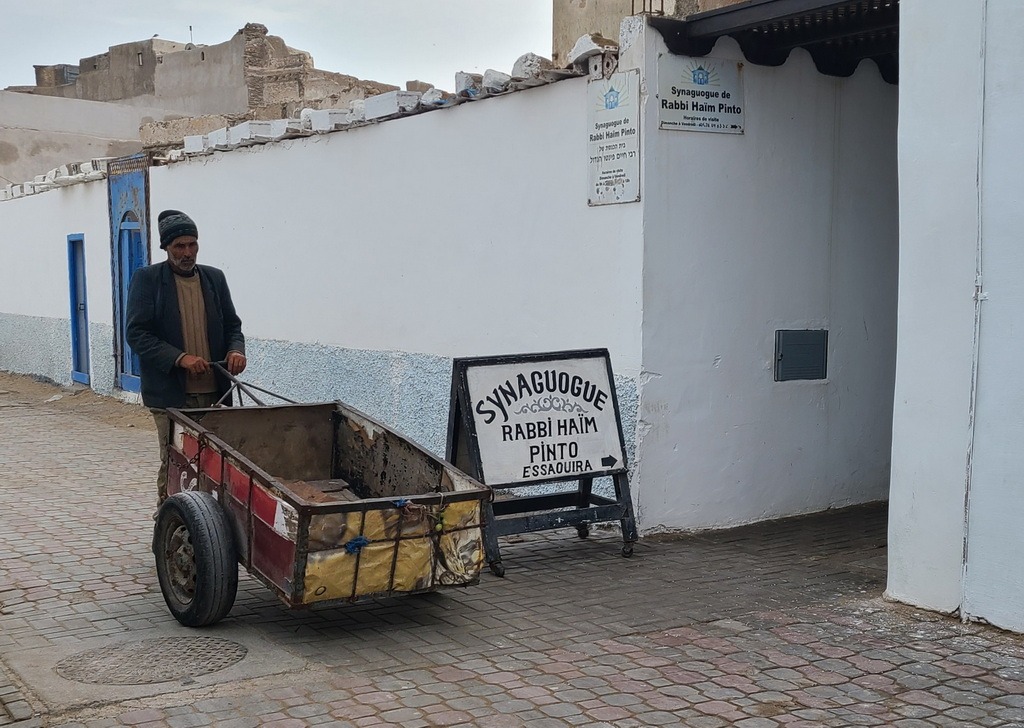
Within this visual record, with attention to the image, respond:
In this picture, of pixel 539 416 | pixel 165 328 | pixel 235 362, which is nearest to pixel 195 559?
pixel 235 362

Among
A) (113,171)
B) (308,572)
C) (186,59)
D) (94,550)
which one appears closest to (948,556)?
(308,572)

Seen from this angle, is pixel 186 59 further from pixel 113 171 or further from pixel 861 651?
pixel 861 651

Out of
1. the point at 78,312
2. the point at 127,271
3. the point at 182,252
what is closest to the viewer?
the point at 182,252

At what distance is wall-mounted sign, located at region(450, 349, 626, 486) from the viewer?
6676 mm

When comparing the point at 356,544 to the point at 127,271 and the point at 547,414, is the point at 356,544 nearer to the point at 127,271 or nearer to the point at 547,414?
the point at 547,414

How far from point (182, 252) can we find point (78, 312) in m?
10.9

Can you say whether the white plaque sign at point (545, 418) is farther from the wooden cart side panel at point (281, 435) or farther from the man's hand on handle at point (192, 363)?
the man's hand on handle at point (192, 363)

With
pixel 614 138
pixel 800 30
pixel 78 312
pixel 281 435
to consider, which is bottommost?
pixel 281 435

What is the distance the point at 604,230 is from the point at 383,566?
10.7ft

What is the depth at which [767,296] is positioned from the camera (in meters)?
7.86

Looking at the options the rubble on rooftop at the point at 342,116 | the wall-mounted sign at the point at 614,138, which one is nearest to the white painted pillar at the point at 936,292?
the wall-mounted sign at the point at 614,138

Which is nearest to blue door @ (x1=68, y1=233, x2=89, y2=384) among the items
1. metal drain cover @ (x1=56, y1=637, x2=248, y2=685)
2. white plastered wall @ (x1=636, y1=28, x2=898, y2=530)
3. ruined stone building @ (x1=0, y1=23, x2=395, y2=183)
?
ruined stone building @ (x1=0, y1=23, x2=395, y2=183)

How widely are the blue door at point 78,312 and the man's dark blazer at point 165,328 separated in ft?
33.9

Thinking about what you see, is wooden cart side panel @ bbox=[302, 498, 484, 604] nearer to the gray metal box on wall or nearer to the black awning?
the gray metal box on wall
